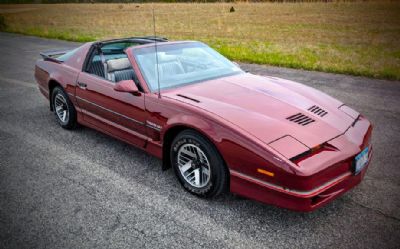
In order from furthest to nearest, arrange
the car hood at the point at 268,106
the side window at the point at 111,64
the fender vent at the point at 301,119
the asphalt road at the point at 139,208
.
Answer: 1. the side window at the point at 111,64
2. the fender vent at the point at 301,119
3. the car hood at the point at 268,106
4. the asphalt road at the point at 139,208

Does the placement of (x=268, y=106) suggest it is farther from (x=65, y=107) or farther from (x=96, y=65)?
(x=65, y=107)

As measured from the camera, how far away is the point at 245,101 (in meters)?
3.10

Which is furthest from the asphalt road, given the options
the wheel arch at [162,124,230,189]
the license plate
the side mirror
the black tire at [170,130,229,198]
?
the side mirror

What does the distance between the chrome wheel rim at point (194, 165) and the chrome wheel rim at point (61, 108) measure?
235cm

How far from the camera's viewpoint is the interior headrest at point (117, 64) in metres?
3.98

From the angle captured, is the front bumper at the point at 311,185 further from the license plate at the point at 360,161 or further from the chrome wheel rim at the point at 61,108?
the chrome wheel rim at the point at 61,108

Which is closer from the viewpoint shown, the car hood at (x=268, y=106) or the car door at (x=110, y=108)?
the car hood at (x=268, y=106)

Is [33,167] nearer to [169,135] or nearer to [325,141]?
[169,135]

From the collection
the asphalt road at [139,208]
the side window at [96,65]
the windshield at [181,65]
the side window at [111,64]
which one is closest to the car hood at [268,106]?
the windshield at [181,65]

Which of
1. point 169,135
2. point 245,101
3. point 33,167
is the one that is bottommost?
point 33,167

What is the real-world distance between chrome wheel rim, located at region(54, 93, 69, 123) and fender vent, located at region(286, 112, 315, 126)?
10.4ft

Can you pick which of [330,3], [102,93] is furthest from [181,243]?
[330,3]

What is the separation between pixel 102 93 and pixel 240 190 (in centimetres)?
209

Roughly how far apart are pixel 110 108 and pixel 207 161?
59.8 inches
